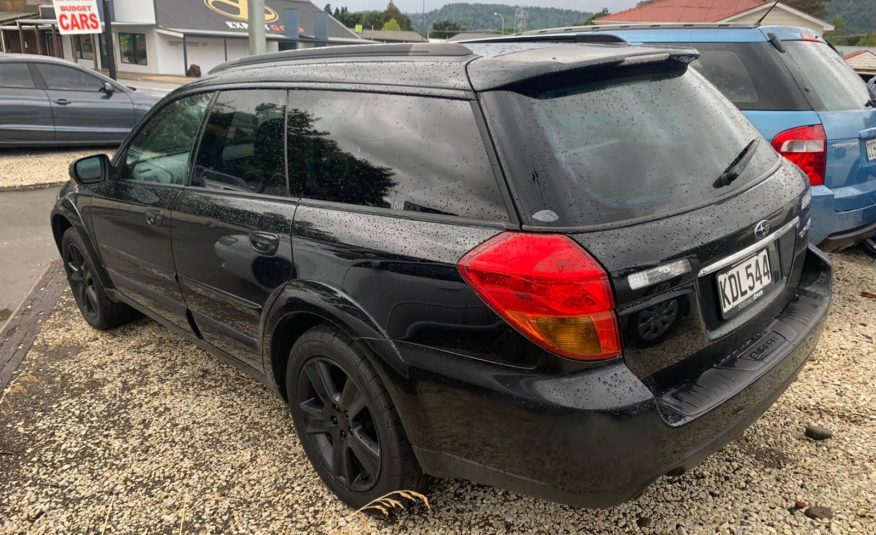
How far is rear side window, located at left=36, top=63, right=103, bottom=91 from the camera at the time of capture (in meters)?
10.2

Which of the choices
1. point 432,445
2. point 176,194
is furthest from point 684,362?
point 176,194

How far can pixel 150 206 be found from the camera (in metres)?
3.20

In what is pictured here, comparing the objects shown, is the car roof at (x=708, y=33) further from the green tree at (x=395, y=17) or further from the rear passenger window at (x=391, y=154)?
the green tree at (x=395, y=17)

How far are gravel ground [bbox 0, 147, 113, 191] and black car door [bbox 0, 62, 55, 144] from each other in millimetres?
384

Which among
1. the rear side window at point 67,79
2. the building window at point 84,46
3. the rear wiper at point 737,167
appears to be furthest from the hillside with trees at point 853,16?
the rear wiper at point 737,167

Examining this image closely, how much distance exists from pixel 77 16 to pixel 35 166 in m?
6.98

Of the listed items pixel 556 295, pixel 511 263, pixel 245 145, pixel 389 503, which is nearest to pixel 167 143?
pixel 245 145

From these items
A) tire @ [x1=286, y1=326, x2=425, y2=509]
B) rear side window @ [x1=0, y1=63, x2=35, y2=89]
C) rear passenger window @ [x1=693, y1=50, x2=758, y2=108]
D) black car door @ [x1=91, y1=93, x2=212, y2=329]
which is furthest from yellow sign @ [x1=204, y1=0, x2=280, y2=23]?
tire @ [x1=286, y1=326, x2=425, y2=509]

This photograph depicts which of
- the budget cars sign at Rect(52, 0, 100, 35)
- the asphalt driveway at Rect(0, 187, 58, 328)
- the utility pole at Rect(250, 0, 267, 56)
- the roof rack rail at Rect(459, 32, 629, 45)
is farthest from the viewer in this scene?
the budget cars sign at Rect(52, 0, 100, 35)

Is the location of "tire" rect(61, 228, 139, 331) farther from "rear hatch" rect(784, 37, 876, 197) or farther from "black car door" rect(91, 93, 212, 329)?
"rear hatch" rect(784, 37, 876, 197)

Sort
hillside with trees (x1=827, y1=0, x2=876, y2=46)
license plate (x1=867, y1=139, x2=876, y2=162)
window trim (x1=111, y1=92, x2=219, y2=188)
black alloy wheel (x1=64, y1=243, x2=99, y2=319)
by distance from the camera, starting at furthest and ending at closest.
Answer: hillside with trees (x1=827, y1=0, x2=876, y2=46) < black alloy wheel (x1=64, y1=243, x2=99, y2=319) < license plate (x1=867, y1=139, x2=876, y2=162) < window trim (x1=111, y1=92, x2=219, y2=188)

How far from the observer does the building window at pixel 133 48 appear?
3900 cm

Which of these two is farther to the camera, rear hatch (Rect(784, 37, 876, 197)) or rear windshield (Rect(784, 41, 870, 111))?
rear windshield (Rect(784, 41, 870, 111))

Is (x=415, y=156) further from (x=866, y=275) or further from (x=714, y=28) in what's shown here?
(x=866, y=275)
